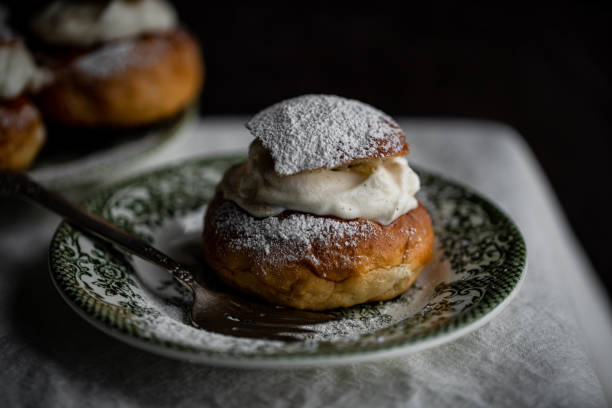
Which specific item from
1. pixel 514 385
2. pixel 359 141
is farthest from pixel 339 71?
pixel 514 385

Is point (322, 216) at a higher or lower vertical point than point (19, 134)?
higher

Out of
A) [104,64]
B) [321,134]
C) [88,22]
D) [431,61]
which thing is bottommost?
[431,61]

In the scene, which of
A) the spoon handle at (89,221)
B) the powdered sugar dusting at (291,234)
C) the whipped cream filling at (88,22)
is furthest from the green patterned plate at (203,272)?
the whipped cream filling at (88,22)

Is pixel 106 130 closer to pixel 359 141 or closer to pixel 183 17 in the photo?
pixel 359 141

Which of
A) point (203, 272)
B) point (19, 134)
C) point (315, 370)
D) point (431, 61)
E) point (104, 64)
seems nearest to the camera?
point (315, 370)

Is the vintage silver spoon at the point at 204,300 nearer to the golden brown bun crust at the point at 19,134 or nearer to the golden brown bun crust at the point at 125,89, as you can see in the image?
the golden brown bun crust at the point at 19,134

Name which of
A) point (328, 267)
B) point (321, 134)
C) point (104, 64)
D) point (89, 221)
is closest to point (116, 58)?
point (104, 64)

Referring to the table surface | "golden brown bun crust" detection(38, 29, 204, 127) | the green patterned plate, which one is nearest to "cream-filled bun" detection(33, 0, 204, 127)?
"golden brown bun crust" detection(38, 29, 204, 127)

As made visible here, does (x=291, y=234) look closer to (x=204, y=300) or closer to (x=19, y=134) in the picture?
(x=204, y=300)

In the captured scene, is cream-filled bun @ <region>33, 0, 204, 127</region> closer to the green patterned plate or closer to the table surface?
the green patterned plate
